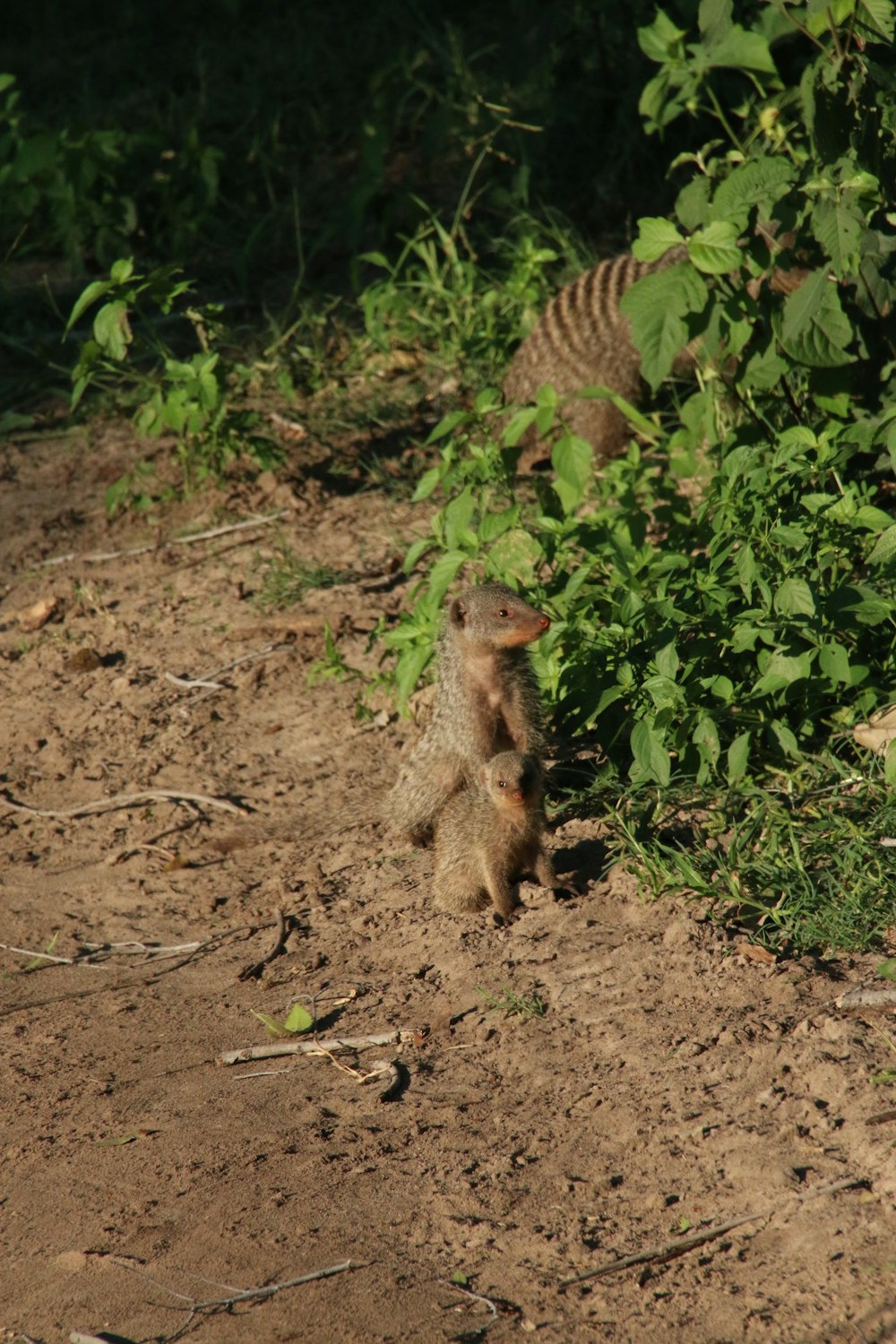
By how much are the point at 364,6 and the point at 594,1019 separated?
7.20 meters

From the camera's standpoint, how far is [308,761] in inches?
156

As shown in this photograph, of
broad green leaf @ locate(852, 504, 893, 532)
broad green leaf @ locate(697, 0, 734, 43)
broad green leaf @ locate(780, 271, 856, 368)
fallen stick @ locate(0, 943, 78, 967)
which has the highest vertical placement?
broad green leaf @ locate(697, 0, 734, 43)

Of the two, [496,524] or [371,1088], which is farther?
[496,524]

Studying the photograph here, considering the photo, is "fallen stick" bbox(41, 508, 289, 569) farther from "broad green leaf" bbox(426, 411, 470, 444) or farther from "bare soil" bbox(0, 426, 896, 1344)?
"broad green leaf" bbox(426, 411, 470, 444)

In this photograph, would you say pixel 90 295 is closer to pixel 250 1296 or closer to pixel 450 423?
pixel 450 423

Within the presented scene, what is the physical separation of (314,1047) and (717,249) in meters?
1.95

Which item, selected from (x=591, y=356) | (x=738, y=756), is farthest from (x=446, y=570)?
(x=591, y=356)

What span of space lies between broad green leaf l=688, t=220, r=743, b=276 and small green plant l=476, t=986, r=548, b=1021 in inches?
65.0

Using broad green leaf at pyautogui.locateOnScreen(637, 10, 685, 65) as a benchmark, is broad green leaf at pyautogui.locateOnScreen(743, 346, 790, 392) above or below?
below

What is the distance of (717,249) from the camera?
3217 millimetres

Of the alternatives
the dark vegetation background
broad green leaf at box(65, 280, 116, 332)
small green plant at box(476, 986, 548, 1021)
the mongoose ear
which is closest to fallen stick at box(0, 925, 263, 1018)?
small green plant at box(476, 986, 548, 1021)

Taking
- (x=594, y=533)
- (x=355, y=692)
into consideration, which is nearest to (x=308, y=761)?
(x=355, y=692)

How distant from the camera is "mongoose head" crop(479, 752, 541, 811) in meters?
3.00

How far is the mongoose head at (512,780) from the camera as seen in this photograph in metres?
3.00
